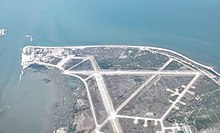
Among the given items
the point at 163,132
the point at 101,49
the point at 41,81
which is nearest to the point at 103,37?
the point at 101,49

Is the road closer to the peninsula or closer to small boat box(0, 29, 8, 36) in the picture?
the peninsula

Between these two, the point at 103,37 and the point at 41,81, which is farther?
the point at 103,37

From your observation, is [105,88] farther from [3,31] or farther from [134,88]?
[3,31]

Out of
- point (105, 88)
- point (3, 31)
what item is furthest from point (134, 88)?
point (3, 31)

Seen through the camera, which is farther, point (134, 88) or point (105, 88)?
point (105, 88)

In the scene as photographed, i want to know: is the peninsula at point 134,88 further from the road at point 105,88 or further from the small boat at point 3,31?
the small boat at point 3,31

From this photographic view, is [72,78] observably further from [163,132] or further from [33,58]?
[163,132]

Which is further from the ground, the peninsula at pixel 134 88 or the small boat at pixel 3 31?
the small boat at pixel 3 31

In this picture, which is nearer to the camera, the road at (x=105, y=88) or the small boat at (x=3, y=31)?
the road at (x=105, y=88)

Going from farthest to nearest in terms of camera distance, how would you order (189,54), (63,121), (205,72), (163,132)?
(189,54) → (205,72) → (63,121) → (163,132)

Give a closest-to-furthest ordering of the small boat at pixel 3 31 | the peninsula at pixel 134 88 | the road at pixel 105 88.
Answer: the peninsula at pixel 134 88 < the road at pixel 105 88 < the small boat at pixel 3 31

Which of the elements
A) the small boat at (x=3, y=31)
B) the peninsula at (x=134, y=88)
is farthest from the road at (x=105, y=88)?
the small boat at (x=3, y=31)
